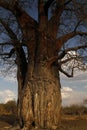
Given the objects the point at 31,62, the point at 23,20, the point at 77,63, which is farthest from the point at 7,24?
the point at 77,63

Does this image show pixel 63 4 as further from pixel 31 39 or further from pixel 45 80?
pixel 45 80

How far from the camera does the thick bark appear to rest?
1512 centimetres

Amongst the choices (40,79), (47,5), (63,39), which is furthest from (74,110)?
(40,79)

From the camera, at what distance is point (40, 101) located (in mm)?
15102

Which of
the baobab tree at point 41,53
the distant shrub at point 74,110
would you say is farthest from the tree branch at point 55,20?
the distant shrub at point 74,110

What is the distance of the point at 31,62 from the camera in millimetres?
15695

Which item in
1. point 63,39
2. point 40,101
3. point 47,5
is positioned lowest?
point 40,101

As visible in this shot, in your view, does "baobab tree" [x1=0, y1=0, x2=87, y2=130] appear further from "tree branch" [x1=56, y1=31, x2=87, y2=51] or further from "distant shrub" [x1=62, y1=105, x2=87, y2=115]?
"distant shrub" [x1=62, y1=105, x2=87, y2=115]

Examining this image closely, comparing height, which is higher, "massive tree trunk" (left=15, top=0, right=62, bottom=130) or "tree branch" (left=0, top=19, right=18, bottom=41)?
"tree branch" (left=0, top=19, right=18, bottom=41)

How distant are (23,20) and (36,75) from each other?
2.28 m

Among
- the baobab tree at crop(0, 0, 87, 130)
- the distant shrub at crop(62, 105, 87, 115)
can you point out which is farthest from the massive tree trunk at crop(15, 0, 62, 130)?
the distant shrub at crop(62, 105, 87, 115)

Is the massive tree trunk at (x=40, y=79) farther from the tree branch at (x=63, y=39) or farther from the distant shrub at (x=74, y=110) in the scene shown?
the distant shrub at (x=74, y=110)

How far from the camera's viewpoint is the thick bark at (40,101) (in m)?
15.1

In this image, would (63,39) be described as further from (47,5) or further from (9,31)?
(9,31)
